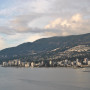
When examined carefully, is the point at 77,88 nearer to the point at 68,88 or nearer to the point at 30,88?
the point at 68,88

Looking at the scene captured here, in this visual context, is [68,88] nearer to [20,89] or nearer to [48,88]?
[48,88]

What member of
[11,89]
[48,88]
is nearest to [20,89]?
[11,89]

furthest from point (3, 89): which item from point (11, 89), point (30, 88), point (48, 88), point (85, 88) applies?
point (85, 88)

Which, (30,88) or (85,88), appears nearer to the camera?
(85,88)

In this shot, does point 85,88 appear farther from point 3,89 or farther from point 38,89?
point 3,89

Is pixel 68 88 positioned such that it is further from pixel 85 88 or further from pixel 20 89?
pixel 20 89

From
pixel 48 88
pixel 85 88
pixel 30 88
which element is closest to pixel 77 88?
pixel 85 88
